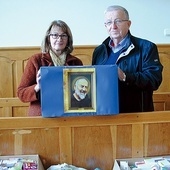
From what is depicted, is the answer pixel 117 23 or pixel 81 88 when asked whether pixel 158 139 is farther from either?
pixel 117 23

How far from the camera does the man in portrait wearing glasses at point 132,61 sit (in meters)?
1.27

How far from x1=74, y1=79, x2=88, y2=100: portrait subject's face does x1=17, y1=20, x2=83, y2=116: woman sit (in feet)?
0.89

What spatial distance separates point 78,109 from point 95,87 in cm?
12

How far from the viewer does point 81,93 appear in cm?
109

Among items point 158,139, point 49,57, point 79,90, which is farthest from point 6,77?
point 158,139

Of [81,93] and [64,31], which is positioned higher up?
[64,31]

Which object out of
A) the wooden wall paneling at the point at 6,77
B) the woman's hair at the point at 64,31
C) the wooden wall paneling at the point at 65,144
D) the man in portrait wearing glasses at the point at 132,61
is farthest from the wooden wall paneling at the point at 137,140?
the wooden wall paneling at the point at 6,77

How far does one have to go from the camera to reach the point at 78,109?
1.11m

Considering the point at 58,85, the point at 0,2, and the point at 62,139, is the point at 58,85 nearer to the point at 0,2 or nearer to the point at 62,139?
the point at 62,139

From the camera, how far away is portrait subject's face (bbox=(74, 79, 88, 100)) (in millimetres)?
1088

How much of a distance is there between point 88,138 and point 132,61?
17.9 inches

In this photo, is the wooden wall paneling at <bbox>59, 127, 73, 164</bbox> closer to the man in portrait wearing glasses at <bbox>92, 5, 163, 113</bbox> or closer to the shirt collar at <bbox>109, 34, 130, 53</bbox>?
the man in portrait wearing glasses at <bbox>92, 5, 163, 113</bbox>

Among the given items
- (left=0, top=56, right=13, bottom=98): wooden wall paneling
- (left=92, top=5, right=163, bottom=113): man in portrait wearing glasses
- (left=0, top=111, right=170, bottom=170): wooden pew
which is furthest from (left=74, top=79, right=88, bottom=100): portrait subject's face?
(left=0, top=56, right=13, bottom=98): wooden wall paneling

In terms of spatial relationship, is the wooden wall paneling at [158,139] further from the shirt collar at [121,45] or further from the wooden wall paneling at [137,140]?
the shirt collar at [121,45]
